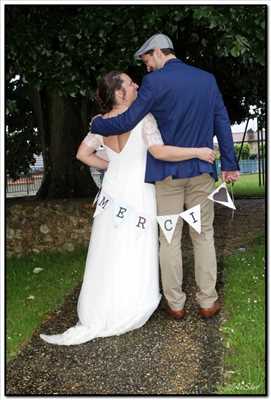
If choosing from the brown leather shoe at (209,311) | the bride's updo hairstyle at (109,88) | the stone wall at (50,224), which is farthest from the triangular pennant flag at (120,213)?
the stone wall at (50,224)

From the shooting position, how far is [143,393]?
11.4ft

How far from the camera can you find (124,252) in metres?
4.27

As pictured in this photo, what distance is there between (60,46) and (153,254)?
1.87 m

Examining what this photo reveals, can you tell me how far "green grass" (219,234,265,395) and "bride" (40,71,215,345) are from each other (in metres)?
0.67

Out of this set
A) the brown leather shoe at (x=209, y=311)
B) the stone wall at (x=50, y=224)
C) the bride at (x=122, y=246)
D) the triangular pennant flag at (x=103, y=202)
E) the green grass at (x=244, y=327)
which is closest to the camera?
the green grass at (x=244, y=327)

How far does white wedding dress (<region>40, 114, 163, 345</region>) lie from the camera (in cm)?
426

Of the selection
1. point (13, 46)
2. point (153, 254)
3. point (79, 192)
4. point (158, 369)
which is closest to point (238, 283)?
point (153, 254)

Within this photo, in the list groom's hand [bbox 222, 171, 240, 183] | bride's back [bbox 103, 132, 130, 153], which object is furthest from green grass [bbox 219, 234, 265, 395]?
bride's back [bbox 103, 132, 130, 153]

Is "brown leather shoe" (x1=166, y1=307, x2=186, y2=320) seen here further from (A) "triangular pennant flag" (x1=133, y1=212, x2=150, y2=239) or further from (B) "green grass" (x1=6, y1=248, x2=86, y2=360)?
(B) "green grass" (x1=6, y1=248, x2=86, y2=360)

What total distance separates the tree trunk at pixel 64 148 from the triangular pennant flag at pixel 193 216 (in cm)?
543

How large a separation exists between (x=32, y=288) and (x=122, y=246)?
1091 mm

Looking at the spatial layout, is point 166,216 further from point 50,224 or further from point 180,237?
point 50,224

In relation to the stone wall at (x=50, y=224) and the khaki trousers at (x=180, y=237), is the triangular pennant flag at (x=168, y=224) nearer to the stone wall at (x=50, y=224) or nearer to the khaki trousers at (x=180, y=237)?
the khaki trousers at (x=180, y=237)

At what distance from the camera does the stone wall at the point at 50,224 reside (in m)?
6.48
